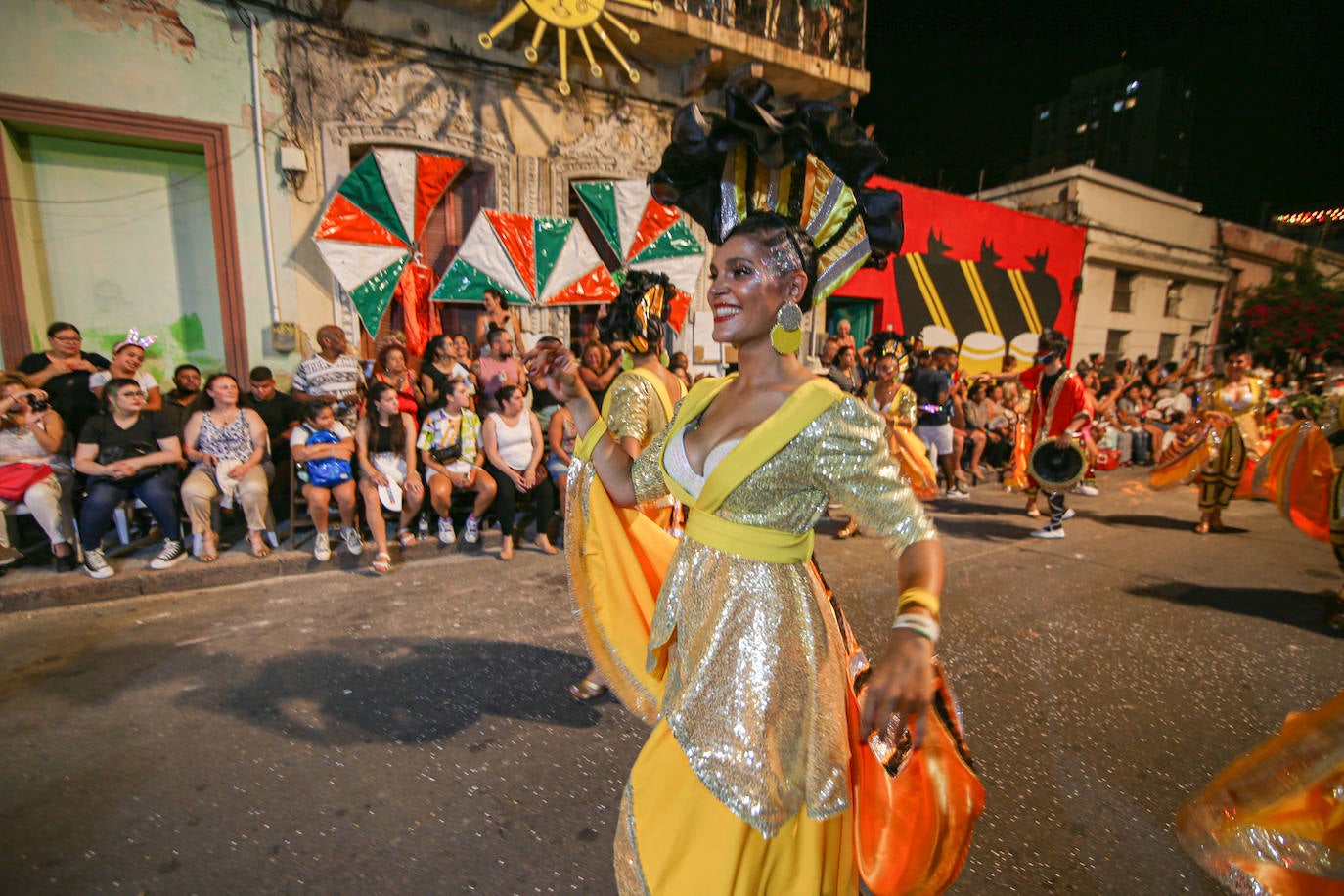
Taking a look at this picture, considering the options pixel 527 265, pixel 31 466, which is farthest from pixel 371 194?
pixel 31 466

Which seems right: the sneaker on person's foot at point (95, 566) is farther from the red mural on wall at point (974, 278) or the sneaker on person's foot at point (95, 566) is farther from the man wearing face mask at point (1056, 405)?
the red mural on wall at point (974, 278)

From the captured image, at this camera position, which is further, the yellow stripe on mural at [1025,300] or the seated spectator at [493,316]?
the yellow stripe on mural at [1025,300]

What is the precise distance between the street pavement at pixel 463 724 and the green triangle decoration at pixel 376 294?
11.2ft

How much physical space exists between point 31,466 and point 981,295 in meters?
15.8

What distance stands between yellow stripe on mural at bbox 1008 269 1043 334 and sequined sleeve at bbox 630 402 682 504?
16.0 m

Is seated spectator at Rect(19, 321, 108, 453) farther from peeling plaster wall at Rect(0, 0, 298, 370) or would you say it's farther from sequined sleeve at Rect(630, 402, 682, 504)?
sequined sleeve at Rect(630, 402, 682, 504)

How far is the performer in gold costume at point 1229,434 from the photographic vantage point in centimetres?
659

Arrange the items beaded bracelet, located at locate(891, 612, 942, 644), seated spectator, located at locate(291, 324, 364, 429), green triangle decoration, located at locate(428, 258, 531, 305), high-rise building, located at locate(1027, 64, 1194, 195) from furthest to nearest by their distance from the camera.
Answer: high-rise building, located at locate(1027, 64, 1194, 195) < green triangle decoration, located at locate(428, 258, 531, 305) < seated spectator, located at locate(291, 324, 364, 429) < beaded bracelet, located at locate(891, 612, 942, 644)

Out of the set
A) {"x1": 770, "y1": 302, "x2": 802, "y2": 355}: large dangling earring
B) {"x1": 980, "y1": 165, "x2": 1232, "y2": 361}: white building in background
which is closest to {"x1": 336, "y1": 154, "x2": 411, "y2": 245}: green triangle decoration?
{"x1": 770, "y1": 302, "x2": 802, "y2": 355}: large dangling earring

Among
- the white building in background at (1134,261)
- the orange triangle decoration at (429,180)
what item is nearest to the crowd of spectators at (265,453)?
the orange triangle decoration at (429,180)

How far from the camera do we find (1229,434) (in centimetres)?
656

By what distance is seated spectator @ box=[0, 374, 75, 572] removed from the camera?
4.53 m

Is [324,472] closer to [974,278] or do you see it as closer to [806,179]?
[806,179]

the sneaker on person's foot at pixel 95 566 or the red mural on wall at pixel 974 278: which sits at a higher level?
the red mural on wall at pixel 974 278
